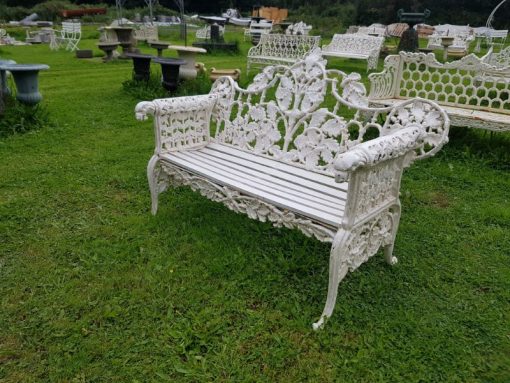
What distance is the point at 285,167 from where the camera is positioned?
3.34 metres

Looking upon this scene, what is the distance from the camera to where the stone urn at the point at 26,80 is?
5852mm

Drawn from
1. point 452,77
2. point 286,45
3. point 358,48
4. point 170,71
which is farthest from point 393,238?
point 358,48

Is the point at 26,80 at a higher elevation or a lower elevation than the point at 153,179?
higher

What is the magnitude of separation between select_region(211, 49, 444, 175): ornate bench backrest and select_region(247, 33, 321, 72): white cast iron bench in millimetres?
7512

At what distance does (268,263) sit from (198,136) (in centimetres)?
142

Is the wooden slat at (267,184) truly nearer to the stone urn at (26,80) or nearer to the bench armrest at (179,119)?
the bench armrest at (179,119)

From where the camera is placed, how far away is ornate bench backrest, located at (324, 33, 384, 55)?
12.1 m

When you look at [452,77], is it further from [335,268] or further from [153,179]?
[335,268]

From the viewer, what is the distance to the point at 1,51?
14.7m

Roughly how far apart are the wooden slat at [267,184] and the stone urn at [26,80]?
11.7 ft

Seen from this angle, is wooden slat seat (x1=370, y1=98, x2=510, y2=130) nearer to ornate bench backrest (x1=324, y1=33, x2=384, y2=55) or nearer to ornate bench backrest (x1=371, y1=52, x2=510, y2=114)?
ornate bench backrest (x1=371, y1=52, x2=510, y2=114)

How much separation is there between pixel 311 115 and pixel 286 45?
8.59 meters

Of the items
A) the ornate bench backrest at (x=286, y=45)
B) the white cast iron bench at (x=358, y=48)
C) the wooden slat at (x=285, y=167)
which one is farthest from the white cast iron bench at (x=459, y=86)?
the white cast iron bench at (x=358, y=48)

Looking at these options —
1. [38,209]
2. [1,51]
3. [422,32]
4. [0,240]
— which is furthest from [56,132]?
[422,32]
